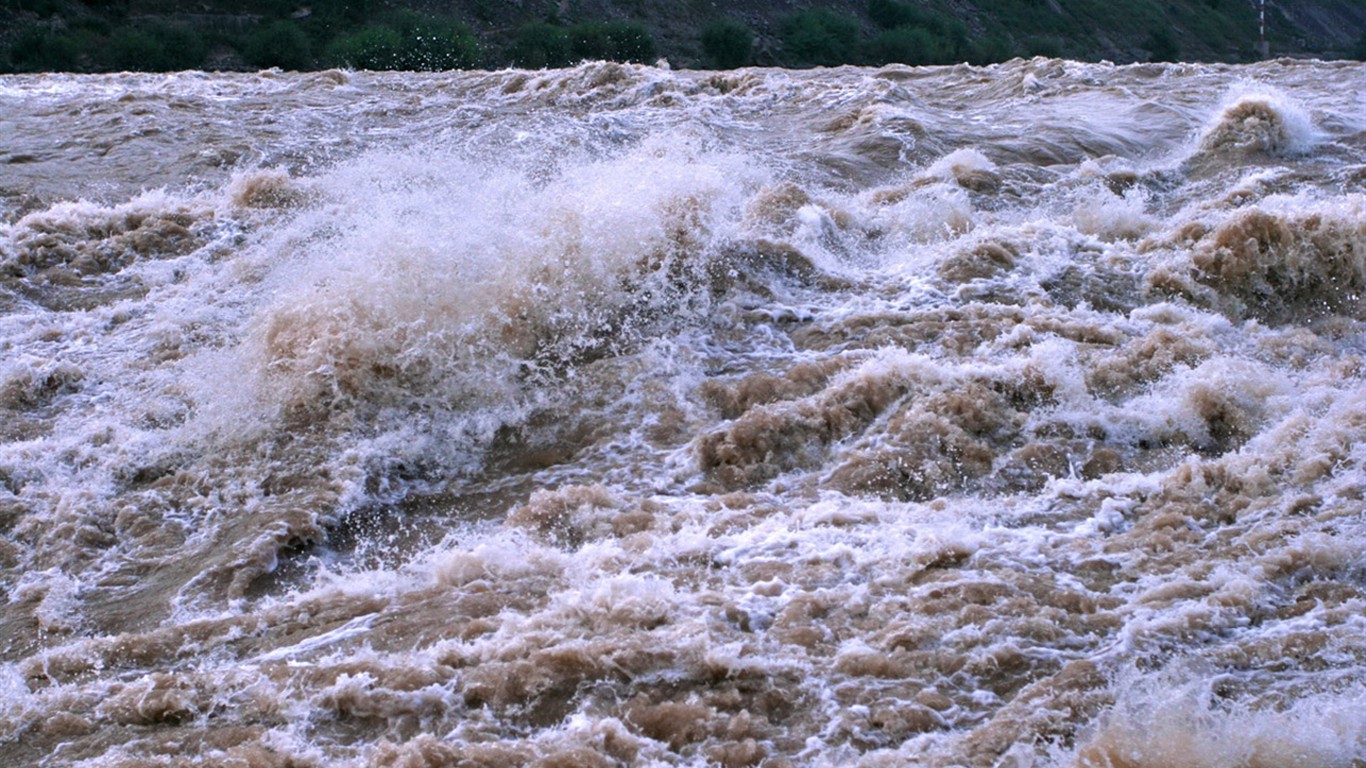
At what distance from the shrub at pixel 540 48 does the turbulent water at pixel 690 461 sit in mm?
12824

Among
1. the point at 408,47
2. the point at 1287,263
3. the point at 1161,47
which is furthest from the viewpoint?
the point at 1161,47

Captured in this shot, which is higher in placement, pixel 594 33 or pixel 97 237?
pixel 594 33

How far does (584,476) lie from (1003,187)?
14.0ft

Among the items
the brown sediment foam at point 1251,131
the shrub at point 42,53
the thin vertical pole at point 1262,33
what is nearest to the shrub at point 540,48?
the shrub at point 42,53

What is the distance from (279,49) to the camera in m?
19.6

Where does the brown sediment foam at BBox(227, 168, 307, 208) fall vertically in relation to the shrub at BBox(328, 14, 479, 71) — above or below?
below

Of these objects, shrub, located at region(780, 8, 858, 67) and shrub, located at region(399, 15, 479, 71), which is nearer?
shrub, located at region(399, 15, 479, 71)

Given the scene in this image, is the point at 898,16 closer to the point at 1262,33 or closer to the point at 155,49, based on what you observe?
the point at 1262,33

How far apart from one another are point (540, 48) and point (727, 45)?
3.60m

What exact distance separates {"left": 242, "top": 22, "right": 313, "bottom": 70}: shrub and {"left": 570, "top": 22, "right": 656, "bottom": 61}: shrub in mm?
4316

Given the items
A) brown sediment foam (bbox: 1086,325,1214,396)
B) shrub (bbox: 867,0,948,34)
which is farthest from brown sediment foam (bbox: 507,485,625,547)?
shrub (bbox: 867,0,948,34)

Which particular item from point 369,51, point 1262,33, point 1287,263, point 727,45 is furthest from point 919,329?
point 1262,33

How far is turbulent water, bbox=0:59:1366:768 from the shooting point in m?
2.97

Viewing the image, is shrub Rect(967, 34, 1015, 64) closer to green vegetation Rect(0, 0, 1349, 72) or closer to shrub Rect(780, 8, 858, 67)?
green vegetation Rect(0, 0, 1349, 72)
